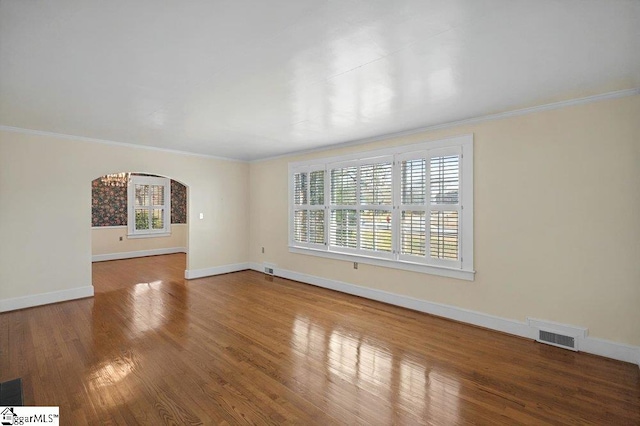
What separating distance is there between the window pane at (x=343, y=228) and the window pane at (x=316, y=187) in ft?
1.29

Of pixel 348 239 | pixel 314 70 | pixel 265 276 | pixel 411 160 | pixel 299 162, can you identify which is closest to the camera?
pixel 314 70

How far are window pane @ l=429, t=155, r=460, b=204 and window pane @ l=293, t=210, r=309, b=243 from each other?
2559mm

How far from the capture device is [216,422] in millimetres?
2051

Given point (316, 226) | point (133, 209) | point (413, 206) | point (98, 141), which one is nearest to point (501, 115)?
point (413, 206)

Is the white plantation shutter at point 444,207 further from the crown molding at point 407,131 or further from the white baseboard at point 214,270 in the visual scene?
the white baseboard at point 214,270

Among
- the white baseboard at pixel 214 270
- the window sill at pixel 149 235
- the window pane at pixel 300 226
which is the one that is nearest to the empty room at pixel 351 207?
the window pane at pixel 300 226

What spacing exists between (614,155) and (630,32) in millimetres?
1469

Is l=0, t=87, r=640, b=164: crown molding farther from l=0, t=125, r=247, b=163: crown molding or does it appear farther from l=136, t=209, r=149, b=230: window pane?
l=136, t=209, r=149, b=230: window pane

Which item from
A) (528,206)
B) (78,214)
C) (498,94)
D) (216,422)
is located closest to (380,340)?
(216,422)

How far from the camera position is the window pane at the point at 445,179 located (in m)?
3.92

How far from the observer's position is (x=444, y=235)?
158 inches

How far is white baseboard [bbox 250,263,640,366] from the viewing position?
114 inches

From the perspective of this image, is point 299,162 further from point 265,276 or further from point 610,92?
point 610,92

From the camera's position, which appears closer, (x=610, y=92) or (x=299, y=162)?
(x=610, y=92)
